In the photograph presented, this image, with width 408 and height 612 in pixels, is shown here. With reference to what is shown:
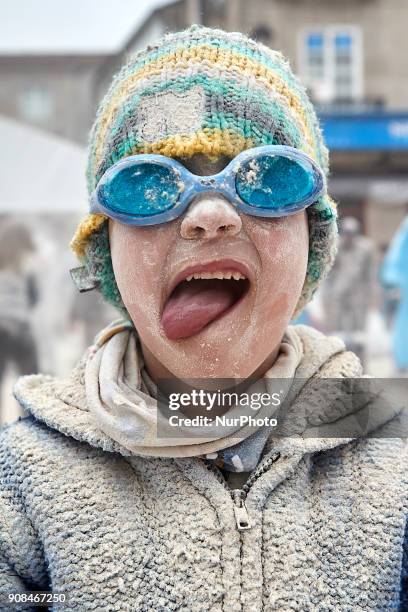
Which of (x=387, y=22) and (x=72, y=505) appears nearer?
(x=72, y=505)

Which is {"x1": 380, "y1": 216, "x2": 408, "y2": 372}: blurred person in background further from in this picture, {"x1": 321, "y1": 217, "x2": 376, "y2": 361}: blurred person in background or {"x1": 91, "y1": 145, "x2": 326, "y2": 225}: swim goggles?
{"x1": 91, "y1": 145, "x2": 326, "y2": 225}: swim goggles

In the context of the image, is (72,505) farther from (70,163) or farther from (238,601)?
(70,163)

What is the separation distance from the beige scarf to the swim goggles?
0.22 m

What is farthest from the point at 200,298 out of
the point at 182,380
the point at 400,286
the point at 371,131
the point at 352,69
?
the point at 352,69

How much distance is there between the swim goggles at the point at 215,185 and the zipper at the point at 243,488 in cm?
33

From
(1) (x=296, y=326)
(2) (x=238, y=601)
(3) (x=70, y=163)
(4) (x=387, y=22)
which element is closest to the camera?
(2) (x=238, y=601)

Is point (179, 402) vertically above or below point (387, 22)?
below

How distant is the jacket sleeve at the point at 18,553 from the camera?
0.97 meters

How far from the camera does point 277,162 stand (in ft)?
3.04

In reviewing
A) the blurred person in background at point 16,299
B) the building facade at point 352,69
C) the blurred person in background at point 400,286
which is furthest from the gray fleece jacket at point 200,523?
the building facade at point 352,69

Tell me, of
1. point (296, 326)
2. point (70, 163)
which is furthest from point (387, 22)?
point (296, 326)

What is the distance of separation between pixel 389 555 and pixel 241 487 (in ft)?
0.67

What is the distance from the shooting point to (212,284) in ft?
3.14

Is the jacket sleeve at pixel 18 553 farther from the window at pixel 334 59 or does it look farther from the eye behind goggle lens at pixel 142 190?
the window at pixel 334 59
